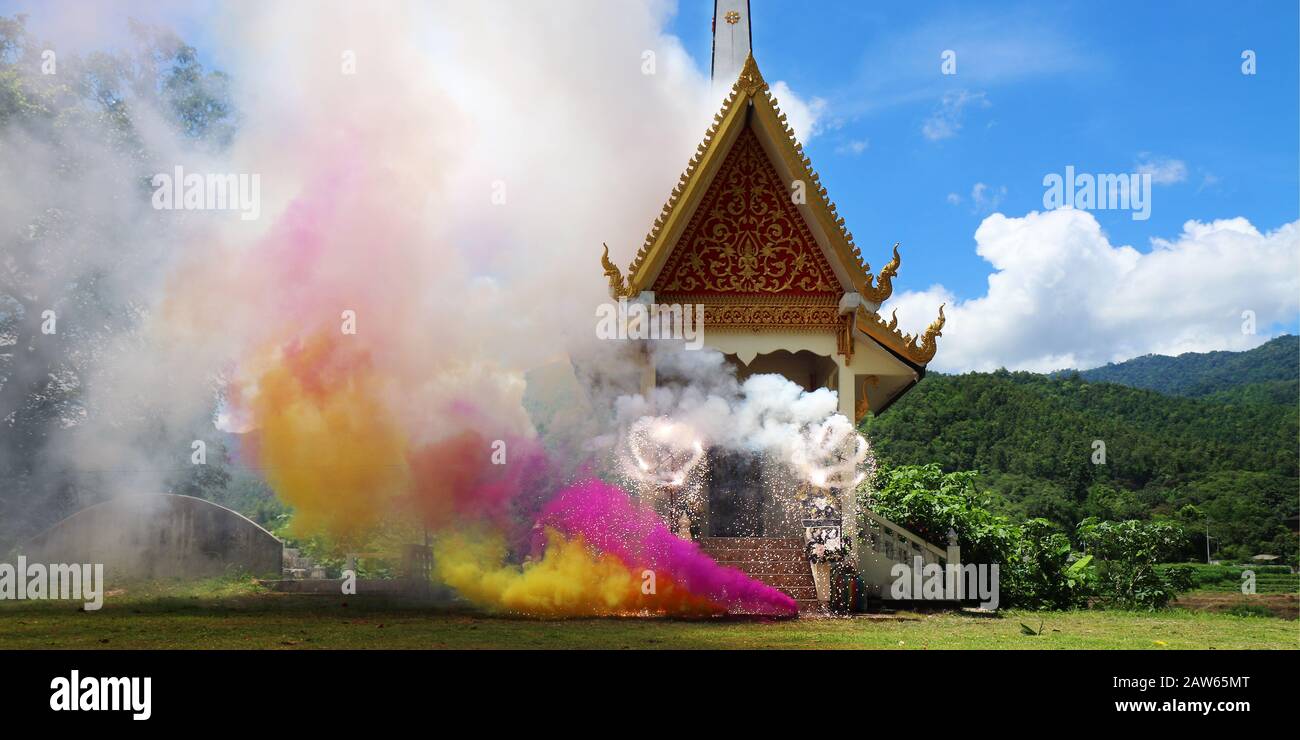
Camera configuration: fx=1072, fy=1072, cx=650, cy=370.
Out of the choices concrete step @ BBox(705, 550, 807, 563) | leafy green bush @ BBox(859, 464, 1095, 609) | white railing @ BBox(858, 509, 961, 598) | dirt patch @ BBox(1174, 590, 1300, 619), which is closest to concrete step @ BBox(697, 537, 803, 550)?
concrete step @ BBox(705, 550, 807, 563)

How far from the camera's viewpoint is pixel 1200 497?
4644cm

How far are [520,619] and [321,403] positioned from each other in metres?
5.31

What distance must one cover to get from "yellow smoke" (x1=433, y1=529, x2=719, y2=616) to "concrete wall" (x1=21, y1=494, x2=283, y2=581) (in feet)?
14.3

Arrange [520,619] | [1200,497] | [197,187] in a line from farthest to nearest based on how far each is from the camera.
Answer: [1200,497], [197,187], [520,619]

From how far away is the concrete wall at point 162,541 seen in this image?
55.3 ft

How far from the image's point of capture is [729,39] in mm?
22688

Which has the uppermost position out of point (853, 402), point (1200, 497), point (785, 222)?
point (785, 222)

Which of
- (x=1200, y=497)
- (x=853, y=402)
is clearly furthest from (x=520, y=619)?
(x=1200, y=497)

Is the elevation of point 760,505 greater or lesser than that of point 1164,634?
greater

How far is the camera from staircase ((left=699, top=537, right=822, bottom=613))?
48.5ft

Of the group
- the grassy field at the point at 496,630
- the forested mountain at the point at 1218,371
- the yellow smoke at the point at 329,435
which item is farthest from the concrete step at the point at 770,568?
the forested mountain at the point at 1218,371

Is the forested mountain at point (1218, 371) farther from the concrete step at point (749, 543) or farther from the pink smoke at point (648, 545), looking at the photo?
the pink smoke at point (648, 545)
